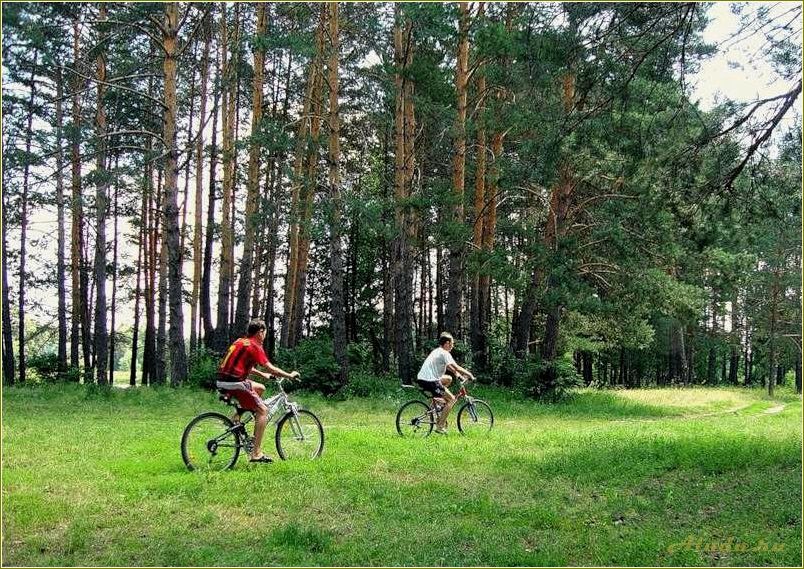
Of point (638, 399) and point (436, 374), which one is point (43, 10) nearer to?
point (436, 374)

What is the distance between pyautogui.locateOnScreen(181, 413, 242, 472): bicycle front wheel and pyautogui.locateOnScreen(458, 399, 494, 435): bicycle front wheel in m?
4.74

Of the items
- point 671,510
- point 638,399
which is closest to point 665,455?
point 671,510

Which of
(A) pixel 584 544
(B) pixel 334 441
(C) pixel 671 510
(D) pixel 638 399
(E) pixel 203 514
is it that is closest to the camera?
(A) pixel 584 544

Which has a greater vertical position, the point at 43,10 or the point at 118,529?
the point at 43,10

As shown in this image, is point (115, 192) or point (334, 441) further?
point (115, 192)

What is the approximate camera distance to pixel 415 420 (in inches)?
449

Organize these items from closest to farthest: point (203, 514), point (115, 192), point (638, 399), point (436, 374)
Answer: point (203, 514) < point (436, 374) < point (638, 399) < point (115, 192)

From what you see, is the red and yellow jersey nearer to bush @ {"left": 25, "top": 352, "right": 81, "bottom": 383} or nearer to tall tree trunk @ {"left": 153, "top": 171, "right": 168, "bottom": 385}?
bush @ {"left": 25, "top": 352, "right": 81, "bottom": 383}

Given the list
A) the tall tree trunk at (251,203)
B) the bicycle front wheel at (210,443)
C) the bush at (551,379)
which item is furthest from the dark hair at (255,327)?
the bush at (551,379)

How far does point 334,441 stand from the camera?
409 inches

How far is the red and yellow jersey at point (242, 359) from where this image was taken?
8.14m

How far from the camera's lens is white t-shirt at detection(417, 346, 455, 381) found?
446 inches

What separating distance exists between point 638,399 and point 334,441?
1540cm

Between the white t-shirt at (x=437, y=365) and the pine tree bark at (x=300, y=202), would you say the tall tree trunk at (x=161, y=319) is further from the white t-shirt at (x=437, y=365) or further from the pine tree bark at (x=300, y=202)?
the white t-shirt at (x=437, y=365)
